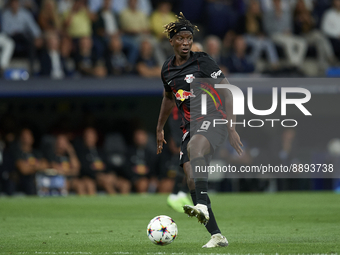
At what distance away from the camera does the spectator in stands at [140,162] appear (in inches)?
582

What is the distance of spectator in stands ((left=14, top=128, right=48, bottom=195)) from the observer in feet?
45.3

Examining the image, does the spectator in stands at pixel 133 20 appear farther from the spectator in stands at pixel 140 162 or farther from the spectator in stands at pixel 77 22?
the spectator in stands at pixel 140 162

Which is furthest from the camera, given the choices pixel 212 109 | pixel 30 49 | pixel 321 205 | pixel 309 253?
pixel 30 49

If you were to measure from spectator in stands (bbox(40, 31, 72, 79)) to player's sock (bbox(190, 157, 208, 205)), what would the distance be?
9189 millimetres

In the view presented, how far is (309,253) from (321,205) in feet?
19.7

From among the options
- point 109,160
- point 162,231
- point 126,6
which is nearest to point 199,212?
point 162,231

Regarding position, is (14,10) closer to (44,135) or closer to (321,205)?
(44,135)

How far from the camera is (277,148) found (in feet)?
50.2

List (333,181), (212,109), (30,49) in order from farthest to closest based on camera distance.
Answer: (333,181), (30,49), (212,109)

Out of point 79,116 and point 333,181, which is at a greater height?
point 79,116

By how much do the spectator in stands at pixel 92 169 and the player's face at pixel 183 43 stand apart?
872cm

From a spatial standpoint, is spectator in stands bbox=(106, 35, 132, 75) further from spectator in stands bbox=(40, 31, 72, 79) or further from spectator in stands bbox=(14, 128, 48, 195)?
spectator in stands bbox=(14, 128, 48, 195)

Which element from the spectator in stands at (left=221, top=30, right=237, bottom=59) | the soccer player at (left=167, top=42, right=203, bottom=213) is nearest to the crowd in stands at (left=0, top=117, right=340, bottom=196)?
the spectator in stands at (left=221, top=30, right=237, bottom=59)

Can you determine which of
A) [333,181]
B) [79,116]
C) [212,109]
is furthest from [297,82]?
[212,109]
